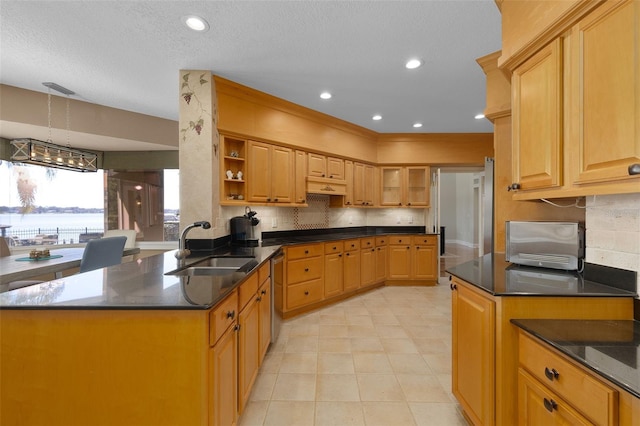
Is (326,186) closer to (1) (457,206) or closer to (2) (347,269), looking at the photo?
(2) (347,269)

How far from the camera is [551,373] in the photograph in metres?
1.02

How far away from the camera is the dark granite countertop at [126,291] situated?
110 centimetres

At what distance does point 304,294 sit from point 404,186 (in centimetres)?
271

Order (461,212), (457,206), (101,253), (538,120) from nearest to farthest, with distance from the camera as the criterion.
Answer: (538,120)
(101,253)
(461,212)
(457,206)

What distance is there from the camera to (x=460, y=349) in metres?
1.63

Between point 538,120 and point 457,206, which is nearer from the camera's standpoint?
point 538,120

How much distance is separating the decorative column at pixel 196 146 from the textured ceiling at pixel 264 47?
17 cm

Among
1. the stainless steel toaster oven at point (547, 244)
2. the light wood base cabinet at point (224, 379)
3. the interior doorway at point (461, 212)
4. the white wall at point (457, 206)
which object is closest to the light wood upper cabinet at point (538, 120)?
the stainless steel toaster oven at point (547, 244)

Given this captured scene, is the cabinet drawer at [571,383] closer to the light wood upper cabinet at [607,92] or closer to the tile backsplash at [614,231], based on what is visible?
the tile backsplash at [614,231]

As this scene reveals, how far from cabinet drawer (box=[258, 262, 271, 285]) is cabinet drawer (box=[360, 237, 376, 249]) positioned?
2059 mm

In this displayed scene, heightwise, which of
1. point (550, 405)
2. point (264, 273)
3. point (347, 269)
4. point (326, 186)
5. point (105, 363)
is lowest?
point (347, 269)

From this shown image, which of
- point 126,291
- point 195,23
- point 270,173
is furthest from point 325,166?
point 126,291

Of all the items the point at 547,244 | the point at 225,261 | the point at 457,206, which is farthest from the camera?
the point at 457,206

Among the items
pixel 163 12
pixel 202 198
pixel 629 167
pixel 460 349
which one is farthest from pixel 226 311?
pixel 163 12
